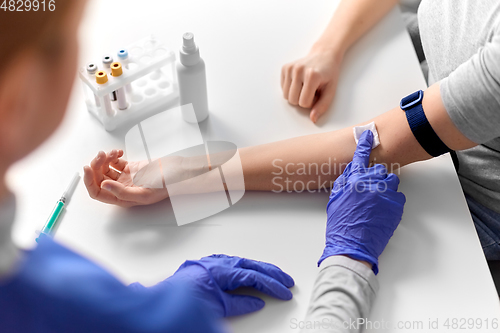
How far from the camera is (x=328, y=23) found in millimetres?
1243

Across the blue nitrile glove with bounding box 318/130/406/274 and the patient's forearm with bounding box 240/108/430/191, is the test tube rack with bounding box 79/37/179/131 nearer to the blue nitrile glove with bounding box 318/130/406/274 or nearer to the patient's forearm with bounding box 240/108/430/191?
the patient's forearm with bounding box 240/108/430/191

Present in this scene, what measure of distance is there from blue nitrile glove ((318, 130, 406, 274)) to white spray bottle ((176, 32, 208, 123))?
1.19ft

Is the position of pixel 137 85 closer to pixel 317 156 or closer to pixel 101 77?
pixel 101 77

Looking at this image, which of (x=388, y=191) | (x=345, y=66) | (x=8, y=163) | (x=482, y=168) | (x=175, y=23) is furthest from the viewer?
(x=175, y=23)

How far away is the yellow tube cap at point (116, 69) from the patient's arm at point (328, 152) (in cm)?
32

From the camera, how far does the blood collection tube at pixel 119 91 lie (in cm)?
95

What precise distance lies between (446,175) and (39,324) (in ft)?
2.65

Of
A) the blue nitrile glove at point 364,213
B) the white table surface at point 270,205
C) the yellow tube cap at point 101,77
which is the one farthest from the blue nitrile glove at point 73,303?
the yellow tube cap at point 101,77

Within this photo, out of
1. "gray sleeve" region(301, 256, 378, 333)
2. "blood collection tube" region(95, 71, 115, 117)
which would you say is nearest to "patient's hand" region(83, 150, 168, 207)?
"blood collection tube" region(95, 71, 115, 117)

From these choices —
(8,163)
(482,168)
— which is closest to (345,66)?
(482,168)

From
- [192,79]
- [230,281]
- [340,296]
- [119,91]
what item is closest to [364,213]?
[340,296]

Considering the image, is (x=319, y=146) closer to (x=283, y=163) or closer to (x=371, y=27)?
(x=283, y=163)

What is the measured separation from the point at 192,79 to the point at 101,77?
190mm

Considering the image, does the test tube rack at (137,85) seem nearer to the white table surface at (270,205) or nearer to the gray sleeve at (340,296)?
the white table surface at (270,205)
